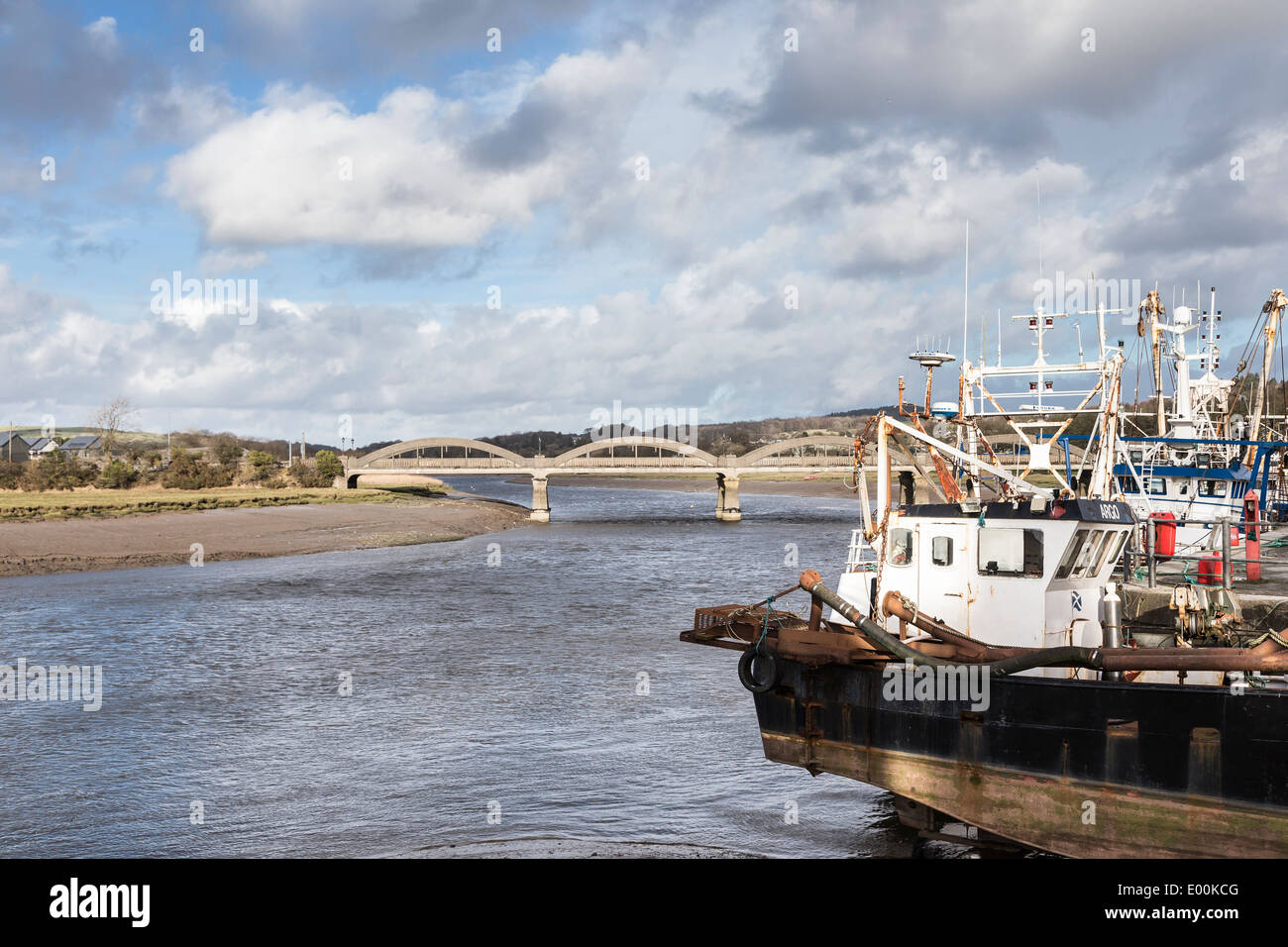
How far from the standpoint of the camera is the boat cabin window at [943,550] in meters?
16.7

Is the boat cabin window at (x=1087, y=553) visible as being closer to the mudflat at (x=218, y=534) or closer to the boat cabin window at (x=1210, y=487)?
the boat cabin window at (x=1210, y=487)

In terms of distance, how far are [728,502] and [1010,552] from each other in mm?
95828

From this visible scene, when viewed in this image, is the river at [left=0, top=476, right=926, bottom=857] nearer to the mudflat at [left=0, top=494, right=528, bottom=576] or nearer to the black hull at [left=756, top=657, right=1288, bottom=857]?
the black hull at [left=756, top=657, right=1288, bottom=857]

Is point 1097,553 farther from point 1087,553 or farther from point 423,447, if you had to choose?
point 423,447

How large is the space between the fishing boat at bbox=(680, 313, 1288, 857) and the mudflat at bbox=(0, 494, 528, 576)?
50082 millimetres

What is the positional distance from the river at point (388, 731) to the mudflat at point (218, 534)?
7827 millimetres

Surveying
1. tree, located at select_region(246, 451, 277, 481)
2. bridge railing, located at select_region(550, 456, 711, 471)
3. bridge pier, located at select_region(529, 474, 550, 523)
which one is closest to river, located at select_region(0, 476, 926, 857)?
bridge pier, located at select_region(529, 474, 550, 523)

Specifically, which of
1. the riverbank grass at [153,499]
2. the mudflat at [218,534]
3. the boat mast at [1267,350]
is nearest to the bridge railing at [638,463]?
the mudflat at [218,534]

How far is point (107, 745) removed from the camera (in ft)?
74.9

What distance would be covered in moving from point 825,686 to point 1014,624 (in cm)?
308
